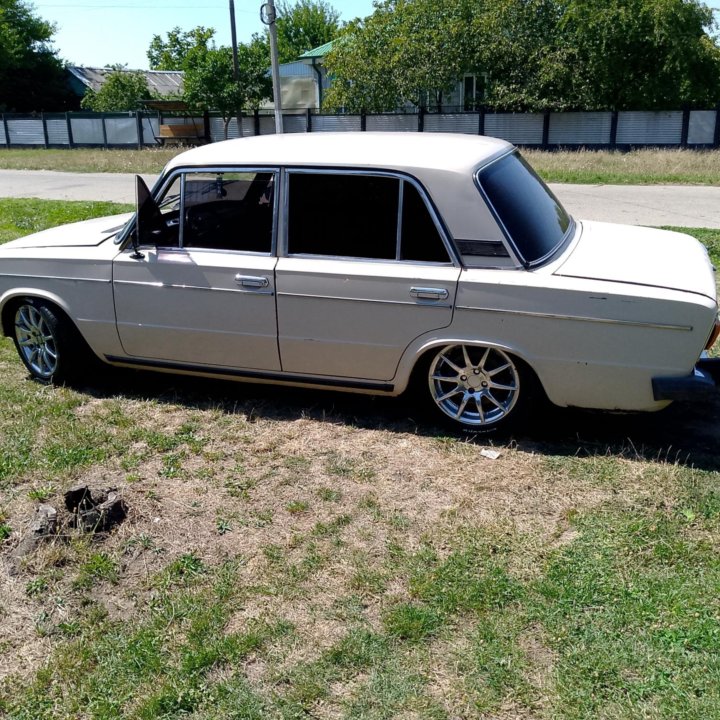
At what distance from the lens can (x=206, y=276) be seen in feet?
16.7

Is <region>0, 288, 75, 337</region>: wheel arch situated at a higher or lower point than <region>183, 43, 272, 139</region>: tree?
lower

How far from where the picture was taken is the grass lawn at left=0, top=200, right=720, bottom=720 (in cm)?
298

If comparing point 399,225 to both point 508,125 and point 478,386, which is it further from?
point 508,125

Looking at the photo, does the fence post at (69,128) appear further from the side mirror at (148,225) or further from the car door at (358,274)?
the car door at (358,274)

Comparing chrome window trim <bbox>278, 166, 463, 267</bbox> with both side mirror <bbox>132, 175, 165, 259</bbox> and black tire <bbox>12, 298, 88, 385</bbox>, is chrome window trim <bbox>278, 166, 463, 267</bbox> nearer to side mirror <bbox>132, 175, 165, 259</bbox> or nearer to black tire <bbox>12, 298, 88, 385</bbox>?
side mirror <bbox>132, 175, 165, 259</bbox>

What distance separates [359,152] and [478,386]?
1587mm

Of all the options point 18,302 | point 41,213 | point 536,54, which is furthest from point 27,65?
point 18,302

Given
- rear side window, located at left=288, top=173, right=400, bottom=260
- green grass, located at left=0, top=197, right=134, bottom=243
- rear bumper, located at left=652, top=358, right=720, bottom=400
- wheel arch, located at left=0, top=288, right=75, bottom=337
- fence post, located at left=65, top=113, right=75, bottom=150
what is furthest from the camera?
fence post, located at left=65, top=113, right=75, bottom=150

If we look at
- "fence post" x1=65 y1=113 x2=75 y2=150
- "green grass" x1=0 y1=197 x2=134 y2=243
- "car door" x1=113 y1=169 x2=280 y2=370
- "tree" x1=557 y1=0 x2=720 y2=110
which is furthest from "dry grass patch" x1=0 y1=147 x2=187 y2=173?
"car door" x1=113 y1=169 x2=280 y2=370

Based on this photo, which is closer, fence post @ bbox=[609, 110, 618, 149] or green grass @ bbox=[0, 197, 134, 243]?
green grass @ bbox=[0, 197, 134, 243]

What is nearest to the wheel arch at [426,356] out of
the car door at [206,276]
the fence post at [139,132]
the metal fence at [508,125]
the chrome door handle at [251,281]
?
the car door at [206,276]

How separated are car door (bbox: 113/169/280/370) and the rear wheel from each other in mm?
559

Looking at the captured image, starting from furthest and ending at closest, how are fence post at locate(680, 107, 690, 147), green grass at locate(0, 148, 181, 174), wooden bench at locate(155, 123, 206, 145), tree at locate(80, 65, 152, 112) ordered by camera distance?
tree at locate(80, 65, 152, 112)
wooden bench at locate(155, 123, 206, 145)
fence post at locate(680, 107, 690, 147)
green grass at locate(0, 148, 181, 174)

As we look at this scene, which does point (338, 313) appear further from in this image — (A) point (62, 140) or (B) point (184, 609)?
(A) point (62, 140)
